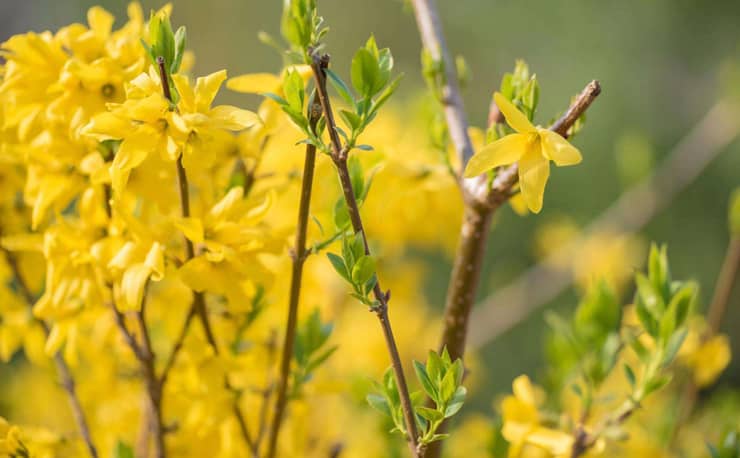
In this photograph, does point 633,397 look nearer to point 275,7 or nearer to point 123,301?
point 123,301

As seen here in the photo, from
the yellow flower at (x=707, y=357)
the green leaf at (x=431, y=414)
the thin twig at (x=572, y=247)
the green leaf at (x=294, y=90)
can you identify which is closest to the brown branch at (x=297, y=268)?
the green leaf at (x=294, y=90)

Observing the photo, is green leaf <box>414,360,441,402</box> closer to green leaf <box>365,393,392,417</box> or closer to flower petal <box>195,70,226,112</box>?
green leaf <box>365,393,392,417</box>

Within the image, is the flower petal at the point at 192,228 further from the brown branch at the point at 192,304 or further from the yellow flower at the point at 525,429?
the yellow flower at the point at 525,429

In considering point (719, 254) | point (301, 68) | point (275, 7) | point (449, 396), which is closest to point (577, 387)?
point (449, 396)

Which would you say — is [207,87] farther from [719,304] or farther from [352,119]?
[719,304]

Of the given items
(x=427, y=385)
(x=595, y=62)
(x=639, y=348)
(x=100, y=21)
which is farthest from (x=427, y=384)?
(x=595, y=62)

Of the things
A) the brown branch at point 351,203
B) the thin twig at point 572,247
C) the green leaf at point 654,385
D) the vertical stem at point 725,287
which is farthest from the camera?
the thin twig at point 572,247
